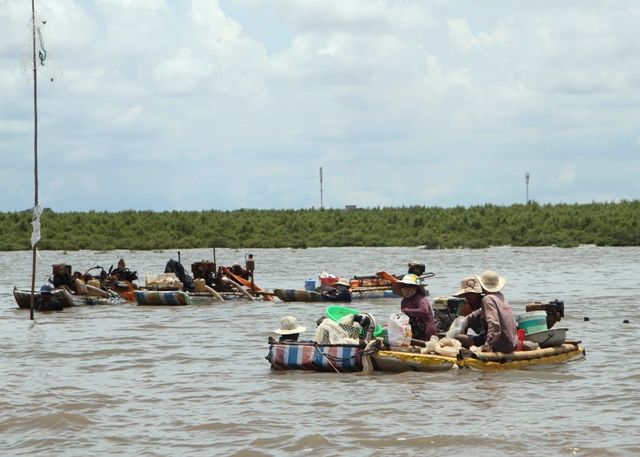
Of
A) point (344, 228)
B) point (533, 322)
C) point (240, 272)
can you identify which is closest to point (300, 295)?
point (240, 272)

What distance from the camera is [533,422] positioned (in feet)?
40.1

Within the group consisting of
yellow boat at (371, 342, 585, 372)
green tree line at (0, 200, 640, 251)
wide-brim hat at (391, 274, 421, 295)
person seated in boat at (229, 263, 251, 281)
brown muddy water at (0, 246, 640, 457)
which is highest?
green tree line at (0, 200, 640, 251)

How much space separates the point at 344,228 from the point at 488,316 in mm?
49751

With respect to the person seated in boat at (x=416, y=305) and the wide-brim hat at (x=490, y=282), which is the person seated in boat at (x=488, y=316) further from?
the person seated in boat at (x=416, y=305)

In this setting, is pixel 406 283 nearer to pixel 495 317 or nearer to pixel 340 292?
pixel 495 317

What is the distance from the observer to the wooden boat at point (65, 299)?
25.9 m

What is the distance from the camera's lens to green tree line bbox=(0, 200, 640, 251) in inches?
2251

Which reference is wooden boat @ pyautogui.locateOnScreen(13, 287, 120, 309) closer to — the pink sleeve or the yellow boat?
the yellow boat

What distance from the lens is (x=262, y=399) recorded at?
45.9 ft

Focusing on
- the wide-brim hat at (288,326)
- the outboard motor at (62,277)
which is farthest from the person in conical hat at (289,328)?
the outboard motor at (62,277)

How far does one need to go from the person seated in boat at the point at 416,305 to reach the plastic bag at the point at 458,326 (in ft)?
0.89

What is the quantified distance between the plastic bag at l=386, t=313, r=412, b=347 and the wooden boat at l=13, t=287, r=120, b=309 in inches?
495

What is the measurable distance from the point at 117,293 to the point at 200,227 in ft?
123

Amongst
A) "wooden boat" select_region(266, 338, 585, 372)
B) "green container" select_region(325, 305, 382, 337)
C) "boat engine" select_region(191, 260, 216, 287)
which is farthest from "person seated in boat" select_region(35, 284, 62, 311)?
"green container" select_region(325, 305, 382, 337)
